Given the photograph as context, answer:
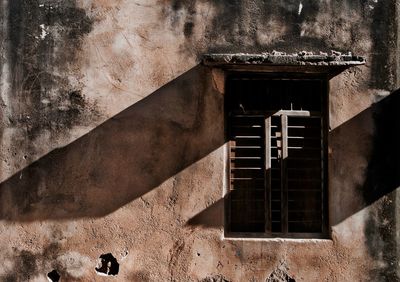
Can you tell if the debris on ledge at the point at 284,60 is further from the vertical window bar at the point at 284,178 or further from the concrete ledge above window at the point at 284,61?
the vertical window bar at the point at 284,178

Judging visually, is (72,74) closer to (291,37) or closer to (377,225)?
(291,37)

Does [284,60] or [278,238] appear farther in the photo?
[278,238]

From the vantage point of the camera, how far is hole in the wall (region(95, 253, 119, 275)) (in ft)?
19.2

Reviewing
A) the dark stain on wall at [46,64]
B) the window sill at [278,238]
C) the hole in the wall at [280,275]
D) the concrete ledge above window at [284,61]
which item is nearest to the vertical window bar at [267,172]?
the window sill at [278,238]

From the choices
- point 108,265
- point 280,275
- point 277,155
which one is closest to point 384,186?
point 277,155

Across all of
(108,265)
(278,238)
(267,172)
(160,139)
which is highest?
(160,139)

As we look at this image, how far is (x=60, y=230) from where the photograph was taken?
5.88 m

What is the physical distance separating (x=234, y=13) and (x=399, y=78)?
7.08 ft

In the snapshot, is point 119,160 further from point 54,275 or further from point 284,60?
point 284,60

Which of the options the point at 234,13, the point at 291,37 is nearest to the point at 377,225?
the point at 291,37

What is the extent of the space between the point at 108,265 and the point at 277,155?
2.39 meters

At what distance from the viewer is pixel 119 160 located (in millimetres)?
5918

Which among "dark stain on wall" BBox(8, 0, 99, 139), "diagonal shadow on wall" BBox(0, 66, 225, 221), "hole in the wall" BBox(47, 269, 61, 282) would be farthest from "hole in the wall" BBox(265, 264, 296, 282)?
"dark stain on wall" BBox(8, 0, 99, 139)

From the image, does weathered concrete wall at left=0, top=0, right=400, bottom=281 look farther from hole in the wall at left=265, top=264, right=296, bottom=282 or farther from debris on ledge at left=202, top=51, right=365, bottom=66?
debris on ledge at left=202, top=51, right=365, bottom=66
